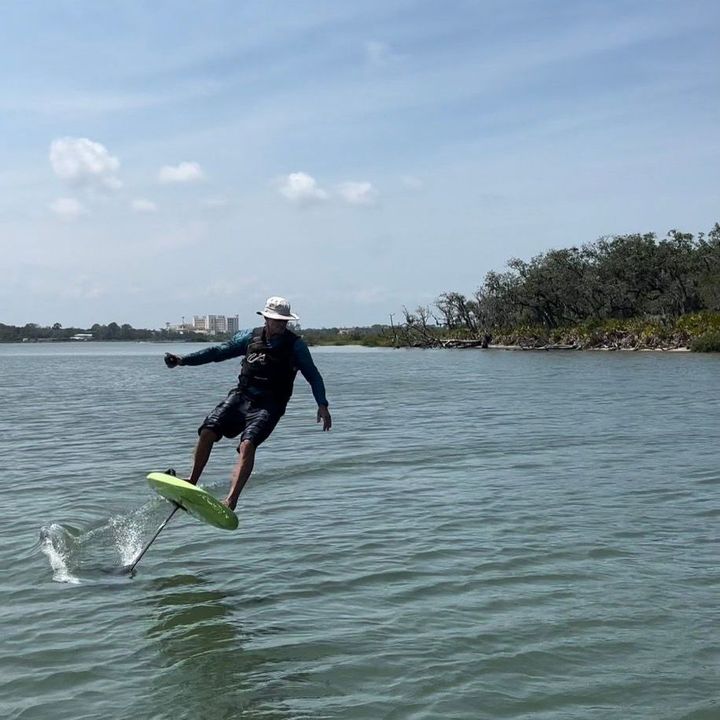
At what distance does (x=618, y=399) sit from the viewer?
33406mm

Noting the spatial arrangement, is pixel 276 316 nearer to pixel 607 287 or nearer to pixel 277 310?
pixel 277 310

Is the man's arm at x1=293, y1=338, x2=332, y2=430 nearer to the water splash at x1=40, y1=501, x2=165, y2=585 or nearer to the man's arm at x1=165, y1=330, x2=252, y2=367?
the man's arm at x1=165, y1=330, x2=252, y2=367

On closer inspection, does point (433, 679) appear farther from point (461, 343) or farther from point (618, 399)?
point (461, 343)

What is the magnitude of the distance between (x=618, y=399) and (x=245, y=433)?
84.4 ft

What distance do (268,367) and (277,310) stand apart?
68 centimetres

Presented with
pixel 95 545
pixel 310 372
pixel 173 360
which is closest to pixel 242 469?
pixel 310 372

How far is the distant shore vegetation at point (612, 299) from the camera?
9356 cm

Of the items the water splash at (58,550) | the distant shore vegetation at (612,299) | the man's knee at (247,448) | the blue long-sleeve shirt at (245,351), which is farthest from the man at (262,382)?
the distant shore vegetation at (612,299)

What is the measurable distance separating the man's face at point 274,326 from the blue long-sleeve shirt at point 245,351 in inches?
3.1

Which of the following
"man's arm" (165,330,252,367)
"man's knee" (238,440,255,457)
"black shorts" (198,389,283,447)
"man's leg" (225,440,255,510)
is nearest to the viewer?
"man's leg" (225,440,255,510)

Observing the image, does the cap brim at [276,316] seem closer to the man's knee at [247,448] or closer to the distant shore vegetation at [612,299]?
the man's knee at [247,448]

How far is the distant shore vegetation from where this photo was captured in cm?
9356

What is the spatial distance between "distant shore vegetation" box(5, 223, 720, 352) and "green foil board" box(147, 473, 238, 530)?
76.7 m

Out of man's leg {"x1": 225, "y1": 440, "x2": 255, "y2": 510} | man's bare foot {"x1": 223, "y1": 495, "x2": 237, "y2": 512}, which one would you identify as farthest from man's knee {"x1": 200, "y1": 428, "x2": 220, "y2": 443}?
man's bare foot {"x1": 223, "y1": 495, "x2": 237, "y2": 512}
